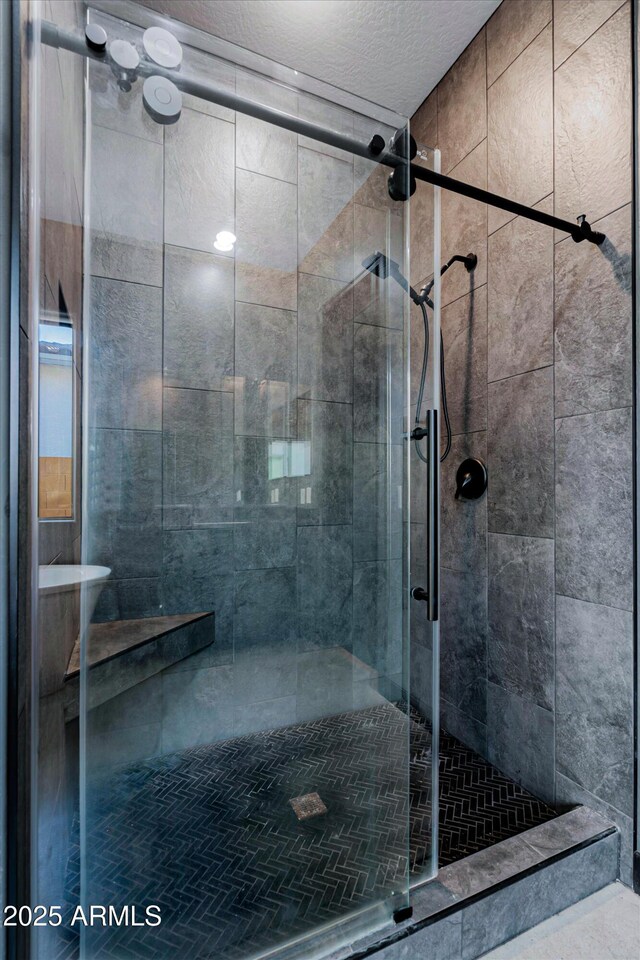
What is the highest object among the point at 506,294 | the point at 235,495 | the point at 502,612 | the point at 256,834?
the point at 506,294

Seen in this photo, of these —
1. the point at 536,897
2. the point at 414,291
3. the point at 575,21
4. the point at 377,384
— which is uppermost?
the point at 575,21

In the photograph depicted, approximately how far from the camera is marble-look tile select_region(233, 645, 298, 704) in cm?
148

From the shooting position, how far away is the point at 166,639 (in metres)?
1.41

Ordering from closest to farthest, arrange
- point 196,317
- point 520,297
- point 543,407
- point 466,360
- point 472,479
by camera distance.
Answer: point 196,317
point 543,407
point 520,297
point 472,479
point 466,360

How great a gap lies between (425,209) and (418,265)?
6.5 inches

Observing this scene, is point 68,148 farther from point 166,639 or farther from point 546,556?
point 546,556

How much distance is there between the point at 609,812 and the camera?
138 centimetres

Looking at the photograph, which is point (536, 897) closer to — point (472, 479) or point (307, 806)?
point (307, 806)

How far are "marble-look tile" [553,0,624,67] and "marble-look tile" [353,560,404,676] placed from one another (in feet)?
6.10

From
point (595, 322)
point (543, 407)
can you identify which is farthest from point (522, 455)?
point (595, 322)

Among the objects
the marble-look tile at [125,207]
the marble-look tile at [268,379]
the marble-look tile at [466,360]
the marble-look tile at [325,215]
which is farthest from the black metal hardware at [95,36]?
the marble-look tile at [466,360]

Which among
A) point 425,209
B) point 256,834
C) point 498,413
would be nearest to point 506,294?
point 498,413

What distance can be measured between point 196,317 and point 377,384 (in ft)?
1.96

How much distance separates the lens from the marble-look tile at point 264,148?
4.50 feet
